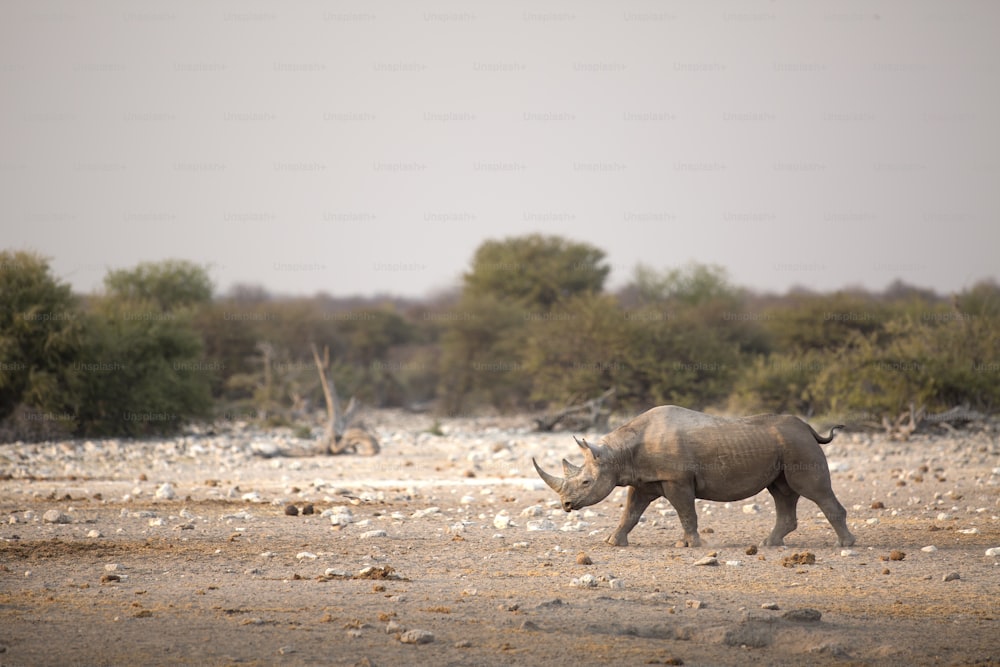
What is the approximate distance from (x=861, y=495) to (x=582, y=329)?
846 inches

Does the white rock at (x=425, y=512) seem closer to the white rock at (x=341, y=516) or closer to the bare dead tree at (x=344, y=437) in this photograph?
the white rock at (x=341, y=516)

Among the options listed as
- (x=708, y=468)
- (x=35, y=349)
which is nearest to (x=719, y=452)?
(x=708, y=468)

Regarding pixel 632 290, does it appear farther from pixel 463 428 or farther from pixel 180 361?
pixel 180 361

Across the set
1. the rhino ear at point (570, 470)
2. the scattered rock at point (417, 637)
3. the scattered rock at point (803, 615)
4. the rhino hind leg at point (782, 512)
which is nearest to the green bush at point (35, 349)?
the rhino ear at point (570, 470)

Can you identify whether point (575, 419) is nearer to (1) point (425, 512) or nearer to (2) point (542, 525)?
(1) point (425, 512)

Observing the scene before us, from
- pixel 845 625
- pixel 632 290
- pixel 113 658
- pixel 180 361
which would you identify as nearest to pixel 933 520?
pixel 845 625

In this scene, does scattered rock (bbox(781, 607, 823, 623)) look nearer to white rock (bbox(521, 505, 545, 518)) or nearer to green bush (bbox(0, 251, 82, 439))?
white rock (bbox(521, 505, 545, 518))

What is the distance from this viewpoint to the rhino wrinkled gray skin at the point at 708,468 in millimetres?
11328

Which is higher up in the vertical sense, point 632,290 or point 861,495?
point 632,290

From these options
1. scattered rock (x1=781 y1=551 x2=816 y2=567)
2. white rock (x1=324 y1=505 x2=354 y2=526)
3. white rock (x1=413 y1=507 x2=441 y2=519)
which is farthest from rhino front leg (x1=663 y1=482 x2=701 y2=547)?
white rock (x1=324 y1=505 x2=354 y2=526)

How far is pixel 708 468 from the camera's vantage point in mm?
11383

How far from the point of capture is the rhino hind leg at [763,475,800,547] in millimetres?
11477

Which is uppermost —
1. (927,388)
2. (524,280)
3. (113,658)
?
(524,280)

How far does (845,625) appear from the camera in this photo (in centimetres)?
789
